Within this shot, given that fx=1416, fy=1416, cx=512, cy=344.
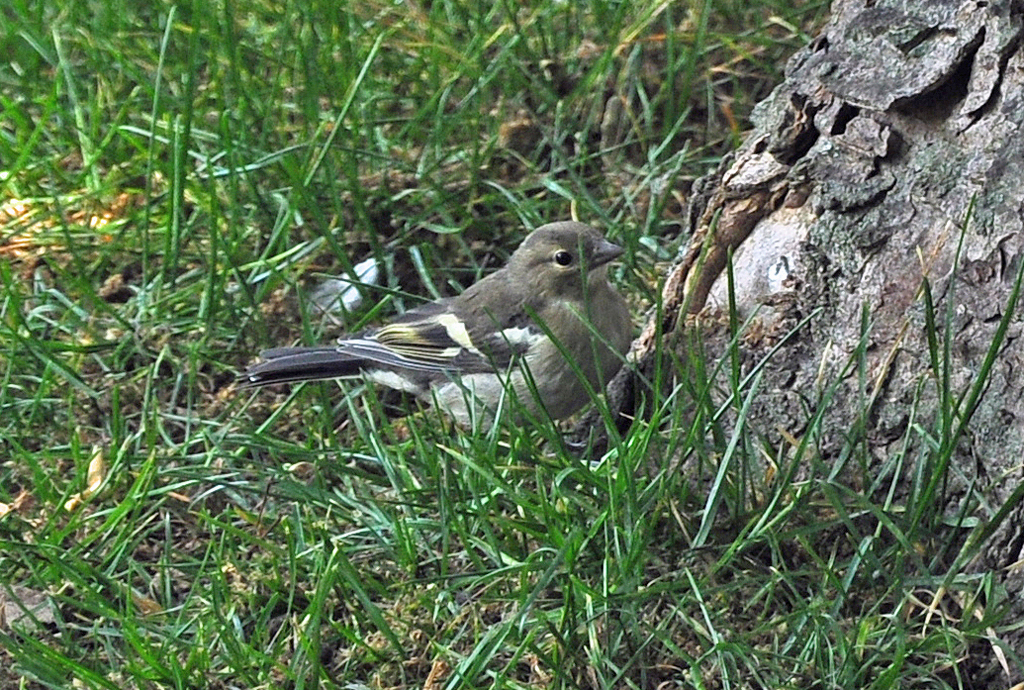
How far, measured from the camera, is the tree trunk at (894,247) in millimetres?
3230

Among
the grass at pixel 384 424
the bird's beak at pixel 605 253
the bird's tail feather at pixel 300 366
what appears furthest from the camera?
the bird's beak at pixel 605 253

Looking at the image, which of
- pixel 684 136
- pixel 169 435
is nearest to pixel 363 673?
pixel 169 435

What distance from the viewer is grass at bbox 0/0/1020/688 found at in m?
3.23

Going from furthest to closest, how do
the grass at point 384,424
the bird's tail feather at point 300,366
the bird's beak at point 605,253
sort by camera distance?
the bird's beak at point 605,253 → the bird's tail feather at point 300,366 → the grass at point 384,424

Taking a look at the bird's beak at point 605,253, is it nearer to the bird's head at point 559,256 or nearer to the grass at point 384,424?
the bird's head at point 559,256

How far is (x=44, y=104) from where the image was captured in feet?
16.9

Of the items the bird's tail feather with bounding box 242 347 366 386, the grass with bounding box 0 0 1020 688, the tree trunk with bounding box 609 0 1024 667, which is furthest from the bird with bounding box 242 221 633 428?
the tree trunk with bounding box 609 0 1024 667

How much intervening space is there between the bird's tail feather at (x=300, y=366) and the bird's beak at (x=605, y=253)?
31.4 inches

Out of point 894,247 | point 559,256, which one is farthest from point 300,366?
point 894,247

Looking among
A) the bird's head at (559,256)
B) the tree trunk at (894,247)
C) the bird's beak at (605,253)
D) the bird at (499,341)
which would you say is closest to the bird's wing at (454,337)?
the bird at (499,341)

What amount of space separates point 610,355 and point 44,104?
92.4 inches

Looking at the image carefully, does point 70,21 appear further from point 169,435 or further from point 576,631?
point 576,631

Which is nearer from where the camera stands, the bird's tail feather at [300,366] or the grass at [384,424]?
the grass at [384,424]

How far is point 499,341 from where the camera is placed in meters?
4.57
